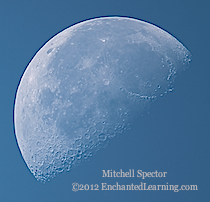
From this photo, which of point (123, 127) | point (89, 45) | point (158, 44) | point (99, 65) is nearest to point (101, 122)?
point (123, 127)

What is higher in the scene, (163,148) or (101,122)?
(101,122)

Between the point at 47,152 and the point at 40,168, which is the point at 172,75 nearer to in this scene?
the point at 47,152

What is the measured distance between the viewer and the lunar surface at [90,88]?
1615mm

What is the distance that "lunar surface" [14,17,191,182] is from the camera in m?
1.62

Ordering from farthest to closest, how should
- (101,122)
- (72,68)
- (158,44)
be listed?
(158,44), (72,68), (101,122)

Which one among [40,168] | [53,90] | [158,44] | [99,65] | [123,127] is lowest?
[40,168]

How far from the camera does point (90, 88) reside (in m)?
1.64

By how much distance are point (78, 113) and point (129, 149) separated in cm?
34

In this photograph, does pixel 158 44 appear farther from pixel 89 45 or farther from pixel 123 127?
pixel 123 127

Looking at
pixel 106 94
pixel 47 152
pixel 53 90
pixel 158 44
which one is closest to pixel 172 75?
pixel 158 44

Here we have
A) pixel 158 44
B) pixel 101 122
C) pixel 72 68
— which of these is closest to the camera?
pixel 101 122

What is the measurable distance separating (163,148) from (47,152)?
26.9 inches

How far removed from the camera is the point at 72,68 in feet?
5.61

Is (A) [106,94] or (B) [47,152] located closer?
(A) [106,94]
